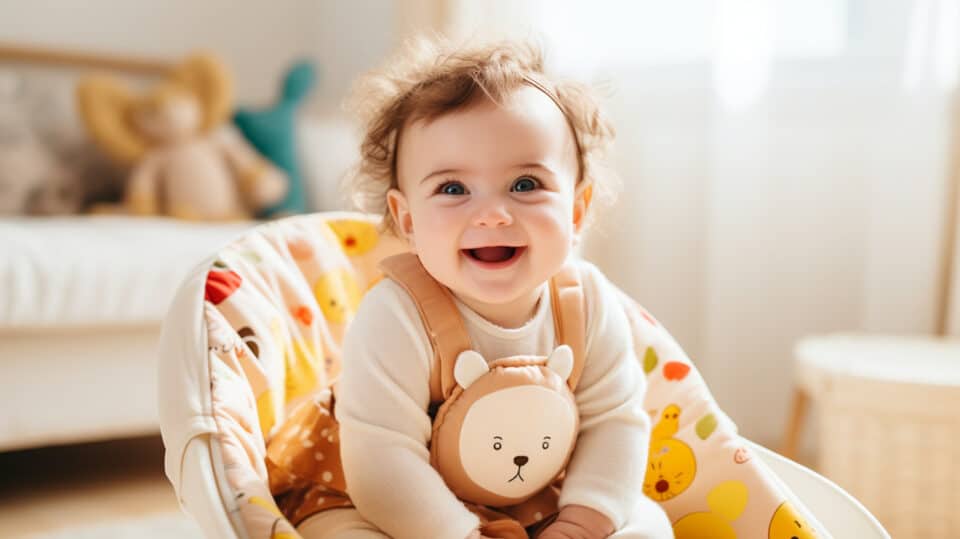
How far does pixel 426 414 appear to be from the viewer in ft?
2.92

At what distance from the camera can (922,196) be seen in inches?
71.4

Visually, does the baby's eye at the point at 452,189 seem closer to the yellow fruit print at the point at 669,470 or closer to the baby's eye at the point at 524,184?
the baby's eye at the point at 524,184

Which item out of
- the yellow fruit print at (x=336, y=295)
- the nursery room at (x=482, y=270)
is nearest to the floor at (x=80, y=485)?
the nursery room at (x=482, y=270)

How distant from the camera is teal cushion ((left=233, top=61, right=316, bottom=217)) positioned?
2.45 meters

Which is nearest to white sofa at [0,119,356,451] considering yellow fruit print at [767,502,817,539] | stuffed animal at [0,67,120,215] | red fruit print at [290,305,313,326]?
stuffed animal at [0,67,120,215]

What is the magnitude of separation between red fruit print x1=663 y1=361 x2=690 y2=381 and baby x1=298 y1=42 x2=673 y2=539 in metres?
0.17

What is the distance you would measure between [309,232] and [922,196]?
3.97ft

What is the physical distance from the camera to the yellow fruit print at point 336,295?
1.18m

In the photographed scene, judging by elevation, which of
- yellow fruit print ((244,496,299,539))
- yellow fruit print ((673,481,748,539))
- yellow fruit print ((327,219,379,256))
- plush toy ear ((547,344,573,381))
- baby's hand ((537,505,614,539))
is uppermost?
yellow fruit print ((327,219,379,256))

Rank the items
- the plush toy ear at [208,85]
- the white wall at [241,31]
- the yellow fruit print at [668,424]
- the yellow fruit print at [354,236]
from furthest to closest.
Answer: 1. the white wall at [241,31]
2. the plush toy ear at [208,85]
3. the yellow fruit print at [354,236]
4. the yellow fruit print at [668,424]

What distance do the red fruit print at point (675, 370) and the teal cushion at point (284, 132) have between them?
150cm

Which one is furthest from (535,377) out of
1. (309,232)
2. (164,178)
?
(164,178)

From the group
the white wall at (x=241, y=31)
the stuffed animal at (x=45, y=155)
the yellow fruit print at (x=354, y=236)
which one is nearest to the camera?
the yellow fruit print at (x=354, y=236)

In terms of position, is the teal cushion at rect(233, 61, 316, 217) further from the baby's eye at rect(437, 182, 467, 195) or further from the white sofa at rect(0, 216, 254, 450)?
the baby's eye at rect(437, 182, 467, 195)
